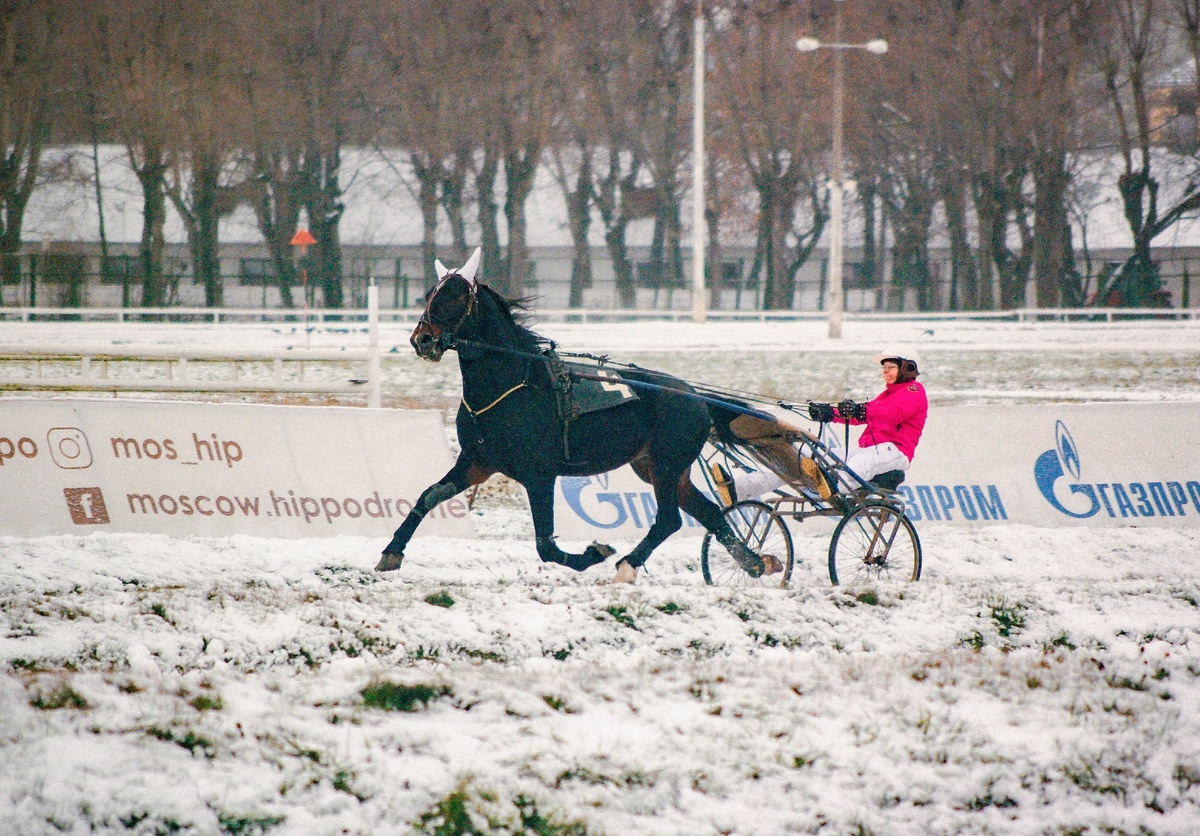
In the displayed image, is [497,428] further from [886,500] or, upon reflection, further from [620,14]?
[620,14]

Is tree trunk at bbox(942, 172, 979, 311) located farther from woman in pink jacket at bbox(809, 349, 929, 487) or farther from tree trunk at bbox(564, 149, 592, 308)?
woman in pink jacket at bbox(809, 349, 929, 487)

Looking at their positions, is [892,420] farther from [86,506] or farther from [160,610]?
[86,506]

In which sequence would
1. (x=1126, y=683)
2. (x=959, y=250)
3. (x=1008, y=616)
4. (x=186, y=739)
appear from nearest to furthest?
(x=186, y=739), (x=1126, y=683), (x=1008, y=616), (x=959, y=250)

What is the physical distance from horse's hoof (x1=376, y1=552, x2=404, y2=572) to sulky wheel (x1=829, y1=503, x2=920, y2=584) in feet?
8.07

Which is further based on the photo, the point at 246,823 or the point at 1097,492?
the point at 1097,492

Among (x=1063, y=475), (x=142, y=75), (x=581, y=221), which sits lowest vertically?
(x=1063, y=475)

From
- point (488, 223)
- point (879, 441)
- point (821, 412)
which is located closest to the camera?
point (821, 412)

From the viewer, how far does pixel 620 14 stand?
4050cm

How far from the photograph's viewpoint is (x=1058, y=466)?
9.36 metres

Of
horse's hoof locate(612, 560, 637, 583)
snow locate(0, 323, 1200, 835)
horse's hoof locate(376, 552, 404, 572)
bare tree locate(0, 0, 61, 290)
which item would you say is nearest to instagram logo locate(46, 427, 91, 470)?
snow locate(0, 323, 1200, 835)

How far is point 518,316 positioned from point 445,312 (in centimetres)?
66

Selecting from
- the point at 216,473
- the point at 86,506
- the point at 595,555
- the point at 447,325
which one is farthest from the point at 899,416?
the point at 86,506

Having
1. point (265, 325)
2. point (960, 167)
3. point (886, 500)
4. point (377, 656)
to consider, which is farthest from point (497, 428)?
point (960, 167)

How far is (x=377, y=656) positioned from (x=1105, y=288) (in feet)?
121
